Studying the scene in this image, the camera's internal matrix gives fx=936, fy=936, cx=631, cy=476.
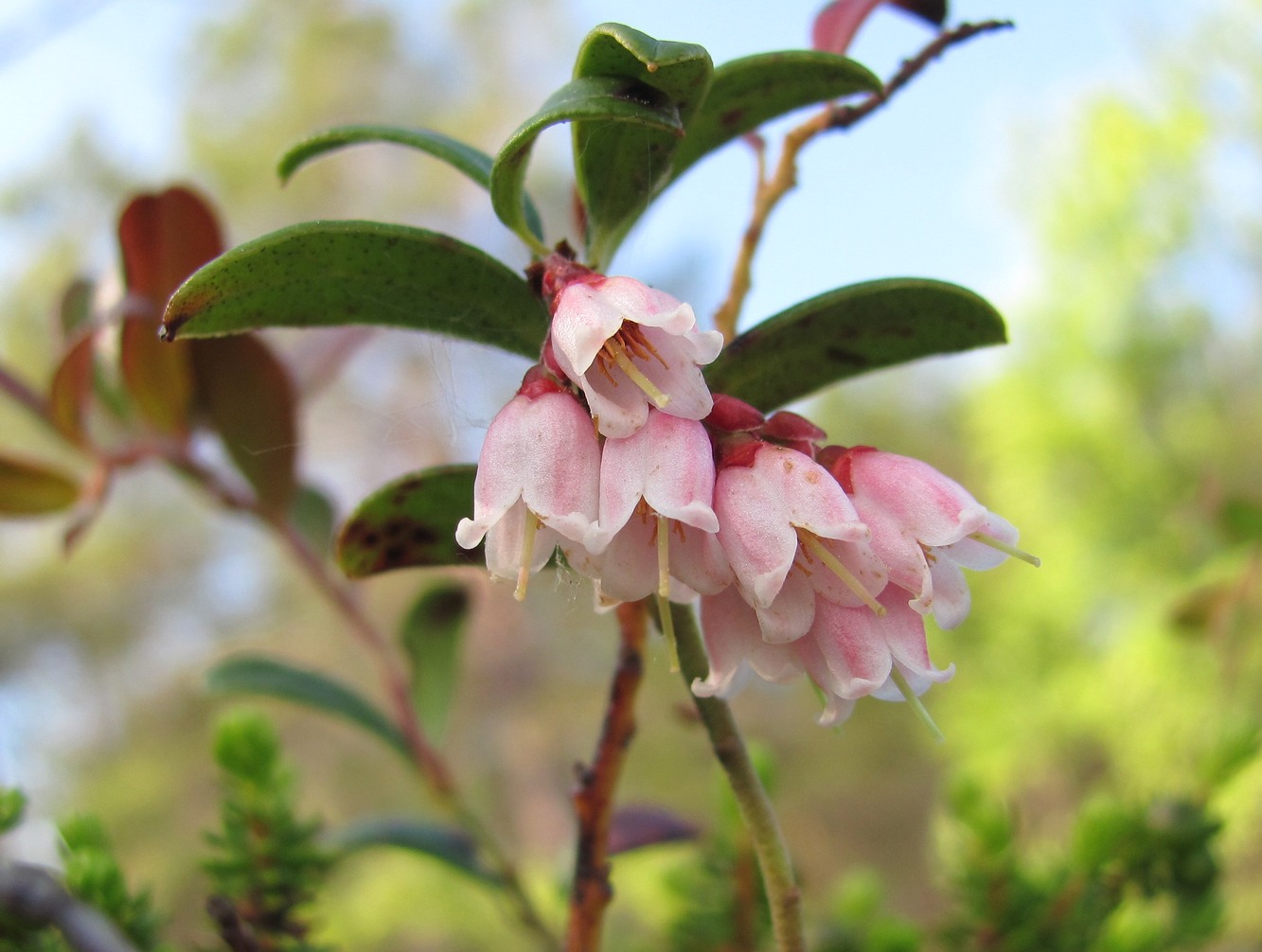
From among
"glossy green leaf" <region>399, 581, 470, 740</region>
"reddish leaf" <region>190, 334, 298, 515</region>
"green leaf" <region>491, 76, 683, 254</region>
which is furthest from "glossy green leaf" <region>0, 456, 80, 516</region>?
"green leaf" <region>491, 76, 683, 254</region>

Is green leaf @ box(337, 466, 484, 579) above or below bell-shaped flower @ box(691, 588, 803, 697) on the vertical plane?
above

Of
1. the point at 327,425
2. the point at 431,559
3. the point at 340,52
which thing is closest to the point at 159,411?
the point at 431,559

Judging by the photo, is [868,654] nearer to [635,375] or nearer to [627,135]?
[635,375]

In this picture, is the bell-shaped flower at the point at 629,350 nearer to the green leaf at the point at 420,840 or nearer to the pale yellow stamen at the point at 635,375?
the pale yellow stamen at the point at 635,375

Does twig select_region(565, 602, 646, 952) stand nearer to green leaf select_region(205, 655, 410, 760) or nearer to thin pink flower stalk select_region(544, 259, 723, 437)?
thin pink flower stalk select_region(544, 259, 723, 437)

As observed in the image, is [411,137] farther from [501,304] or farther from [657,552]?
[657,552]

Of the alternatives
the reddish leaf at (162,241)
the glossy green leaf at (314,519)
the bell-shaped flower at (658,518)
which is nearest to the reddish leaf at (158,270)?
the reddish leaf at (162,241)
